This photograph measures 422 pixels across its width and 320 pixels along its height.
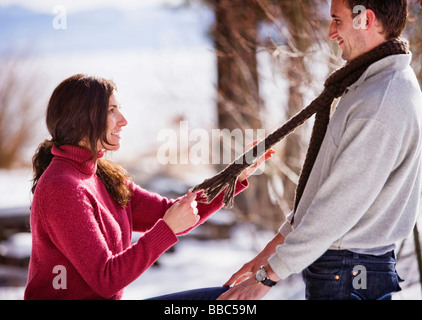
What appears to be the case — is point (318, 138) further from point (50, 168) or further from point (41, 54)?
point (41, 54)

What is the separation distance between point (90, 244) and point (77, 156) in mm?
371

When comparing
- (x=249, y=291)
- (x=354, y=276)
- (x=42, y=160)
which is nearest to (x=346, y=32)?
(x=354, y=276)

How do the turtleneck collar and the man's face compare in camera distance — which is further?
the turtleneck collar

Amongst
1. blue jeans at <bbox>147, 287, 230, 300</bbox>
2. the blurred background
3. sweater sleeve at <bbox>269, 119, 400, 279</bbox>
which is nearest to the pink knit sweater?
blue jeans at <bbox>147, 287, 230, 300</bbox>

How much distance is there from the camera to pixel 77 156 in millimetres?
2047

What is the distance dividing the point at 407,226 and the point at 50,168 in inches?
49.0

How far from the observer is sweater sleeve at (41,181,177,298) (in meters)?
1.84

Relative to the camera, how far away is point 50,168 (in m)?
1.99

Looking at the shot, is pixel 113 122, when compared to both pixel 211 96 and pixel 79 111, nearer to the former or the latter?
pixel 79 111

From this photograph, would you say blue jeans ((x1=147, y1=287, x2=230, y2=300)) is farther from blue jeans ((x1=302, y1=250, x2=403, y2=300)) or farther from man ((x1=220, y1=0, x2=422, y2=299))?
blue jeans ((x1=302, y1=250, x2=403, y2=300))

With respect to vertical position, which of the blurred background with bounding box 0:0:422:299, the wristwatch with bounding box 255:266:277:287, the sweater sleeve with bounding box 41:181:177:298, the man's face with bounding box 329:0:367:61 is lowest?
the wristwatch with bounding box 255:266:277:287

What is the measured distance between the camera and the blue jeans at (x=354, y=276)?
1.72 metres

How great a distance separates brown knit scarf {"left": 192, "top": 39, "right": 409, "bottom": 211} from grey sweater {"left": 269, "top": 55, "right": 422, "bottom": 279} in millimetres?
48

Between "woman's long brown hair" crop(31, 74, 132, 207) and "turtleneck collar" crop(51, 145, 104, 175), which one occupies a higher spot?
"woman's long brown hair" crop(31, 74, 132, 207)
